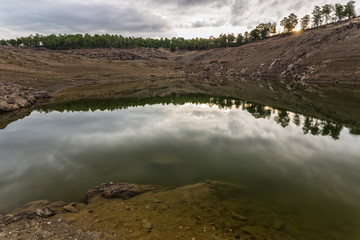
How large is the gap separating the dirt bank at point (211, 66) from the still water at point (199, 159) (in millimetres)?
18172

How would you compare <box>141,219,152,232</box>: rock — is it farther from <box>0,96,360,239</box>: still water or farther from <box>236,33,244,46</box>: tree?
<box>236,33,244,46</box>: tree

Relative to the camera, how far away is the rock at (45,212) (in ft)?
26.1

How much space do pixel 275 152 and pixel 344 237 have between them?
7494 millimetres

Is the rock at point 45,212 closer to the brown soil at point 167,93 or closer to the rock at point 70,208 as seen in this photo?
the brown soil at point 167,93

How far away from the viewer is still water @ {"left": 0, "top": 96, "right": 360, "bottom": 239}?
941 centimetres

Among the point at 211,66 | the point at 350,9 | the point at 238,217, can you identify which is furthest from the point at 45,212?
the point at 350,9

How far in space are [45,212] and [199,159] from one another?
8.38 m

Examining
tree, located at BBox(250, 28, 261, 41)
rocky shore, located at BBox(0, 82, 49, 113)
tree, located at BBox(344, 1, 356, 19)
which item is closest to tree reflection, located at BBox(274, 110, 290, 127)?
rocky shore, located at BBox(0, 82, 49, 113)

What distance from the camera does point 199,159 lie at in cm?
1338

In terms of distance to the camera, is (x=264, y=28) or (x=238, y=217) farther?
(x=264, y=28)

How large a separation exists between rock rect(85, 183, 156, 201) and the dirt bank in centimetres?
2656

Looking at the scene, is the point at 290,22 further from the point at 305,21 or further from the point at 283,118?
the point at 283,118

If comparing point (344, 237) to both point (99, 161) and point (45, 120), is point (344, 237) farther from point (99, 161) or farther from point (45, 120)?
point (45, 120)

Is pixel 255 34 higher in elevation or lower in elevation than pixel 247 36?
lower
